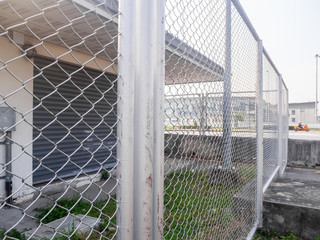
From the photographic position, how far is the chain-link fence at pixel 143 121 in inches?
39.0

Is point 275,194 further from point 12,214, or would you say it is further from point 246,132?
point 12,214

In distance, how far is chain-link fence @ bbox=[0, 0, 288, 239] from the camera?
99 cm

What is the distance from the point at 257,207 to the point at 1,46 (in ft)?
14.6

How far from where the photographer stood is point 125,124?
38.4 inches

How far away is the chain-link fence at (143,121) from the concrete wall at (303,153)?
7.29 feet

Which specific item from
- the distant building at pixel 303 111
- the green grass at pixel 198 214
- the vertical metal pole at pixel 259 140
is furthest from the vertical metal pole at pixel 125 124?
the distant building at pixel 303 111

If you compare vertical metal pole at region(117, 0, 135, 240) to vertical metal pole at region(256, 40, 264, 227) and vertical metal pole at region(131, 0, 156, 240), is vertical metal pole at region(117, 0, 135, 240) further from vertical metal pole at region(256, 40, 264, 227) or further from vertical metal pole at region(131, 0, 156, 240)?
vertical metal pole at region(256, 40, 264, 227)

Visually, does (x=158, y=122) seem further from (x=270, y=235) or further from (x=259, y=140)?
(x=270, y=235)

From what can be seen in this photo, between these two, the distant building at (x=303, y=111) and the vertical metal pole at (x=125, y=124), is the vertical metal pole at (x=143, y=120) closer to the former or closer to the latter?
the vertical metal pole at (x=125, y=124)

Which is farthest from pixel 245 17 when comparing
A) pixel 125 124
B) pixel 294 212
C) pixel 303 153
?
pixel 303 153

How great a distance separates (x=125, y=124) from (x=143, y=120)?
85 millimetres

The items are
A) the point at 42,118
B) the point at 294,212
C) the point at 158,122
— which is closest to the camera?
the point at 158,122

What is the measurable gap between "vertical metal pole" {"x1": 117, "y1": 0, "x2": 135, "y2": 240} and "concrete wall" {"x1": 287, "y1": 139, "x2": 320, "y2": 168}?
289 inches

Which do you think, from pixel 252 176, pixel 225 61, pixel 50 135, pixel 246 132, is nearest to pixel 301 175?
pixel 252 176
